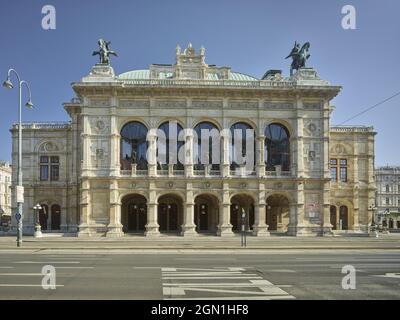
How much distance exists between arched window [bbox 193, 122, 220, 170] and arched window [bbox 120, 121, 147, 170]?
594 cm

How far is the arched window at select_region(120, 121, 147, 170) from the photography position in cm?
5328

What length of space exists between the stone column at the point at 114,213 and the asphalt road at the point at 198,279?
2807 cm

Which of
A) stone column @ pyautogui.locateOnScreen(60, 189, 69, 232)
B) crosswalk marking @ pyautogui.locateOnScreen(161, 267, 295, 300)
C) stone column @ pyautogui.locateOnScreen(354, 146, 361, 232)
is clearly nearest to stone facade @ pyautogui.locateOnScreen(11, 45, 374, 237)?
stone column @ pyautogui.locateOnScreen(60, 189, 69, 232)

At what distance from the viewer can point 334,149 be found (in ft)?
203

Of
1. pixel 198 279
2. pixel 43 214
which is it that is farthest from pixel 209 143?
pixel 198 279

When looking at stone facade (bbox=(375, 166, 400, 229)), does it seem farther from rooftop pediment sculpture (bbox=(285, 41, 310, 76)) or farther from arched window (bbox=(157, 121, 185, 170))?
arched window (bbox=(157, 121, 185, 170))

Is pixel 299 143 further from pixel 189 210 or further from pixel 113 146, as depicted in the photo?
pixel 113 146

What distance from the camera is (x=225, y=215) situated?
52.0m

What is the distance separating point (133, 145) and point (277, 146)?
16.8 meters

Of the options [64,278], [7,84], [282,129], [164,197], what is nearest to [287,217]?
[282,129]

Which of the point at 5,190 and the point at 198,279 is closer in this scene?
the point at 198,279
